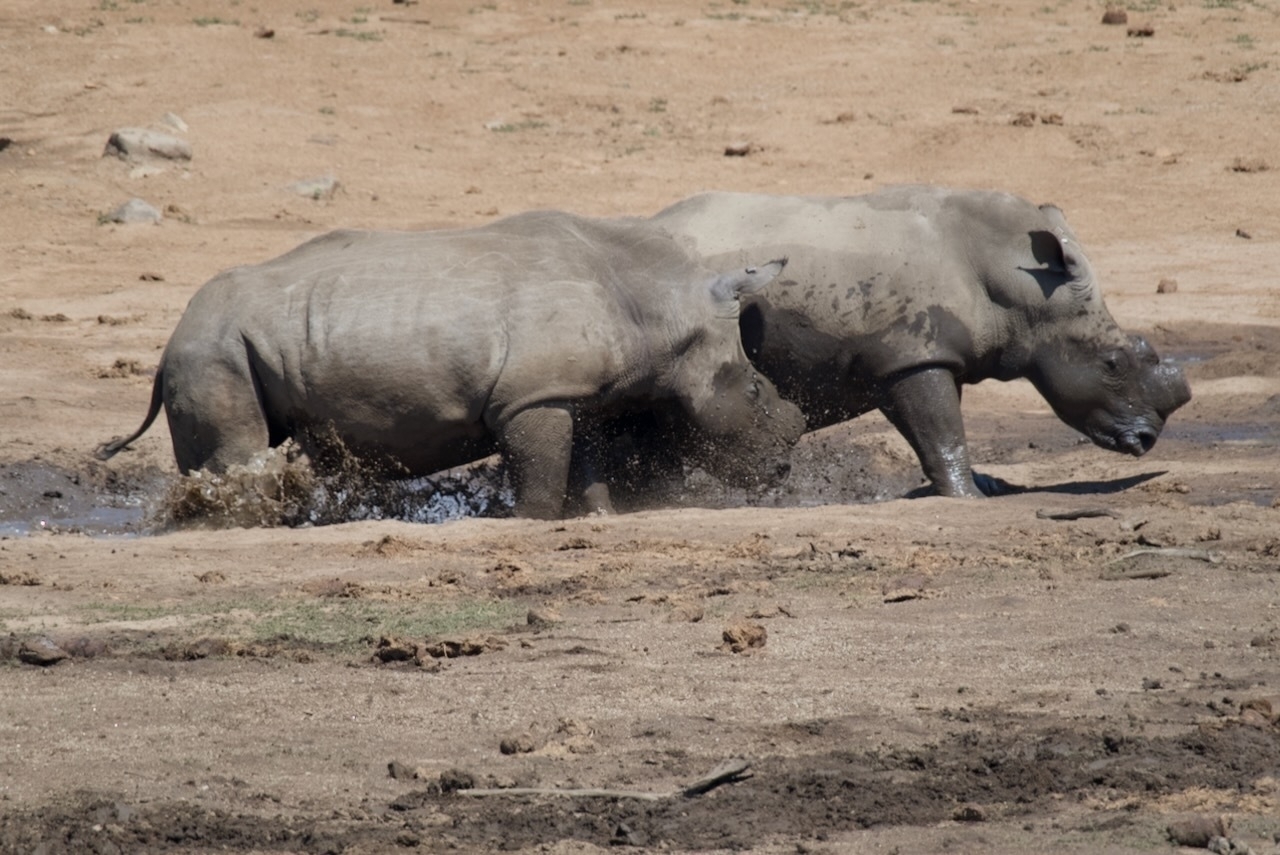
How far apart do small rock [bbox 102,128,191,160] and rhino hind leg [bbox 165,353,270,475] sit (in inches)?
384

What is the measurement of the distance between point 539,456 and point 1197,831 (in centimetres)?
469

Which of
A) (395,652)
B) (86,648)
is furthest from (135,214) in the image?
(395,652)

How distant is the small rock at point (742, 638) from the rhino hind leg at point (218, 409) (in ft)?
10.2

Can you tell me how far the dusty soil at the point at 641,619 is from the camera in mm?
4785

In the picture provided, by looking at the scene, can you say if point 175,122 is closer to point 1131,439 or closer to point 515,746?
point 1131,439

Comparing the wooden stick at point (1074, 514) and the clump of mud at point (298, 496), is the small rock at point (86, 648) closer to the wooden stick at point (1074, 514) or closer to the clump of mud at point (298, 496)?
the clump of mud at point (298, 496)

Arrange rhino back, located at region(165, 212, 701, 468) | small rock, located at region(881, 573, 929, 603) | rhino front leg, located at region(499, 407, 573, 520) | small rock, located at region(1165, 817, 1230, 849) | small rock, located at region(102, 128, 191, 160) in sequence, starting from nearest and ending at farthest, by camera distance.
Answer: small rock, located at region(1165, 817, 1230, 849) → small rock, located at region(881, 573, 929, 603) → rhino back, located at region(165, 212, 701, 468) → rhino front leg, located at region(499, 407, 573, 520) → small rock, located at region(102, 128, 191, 160)

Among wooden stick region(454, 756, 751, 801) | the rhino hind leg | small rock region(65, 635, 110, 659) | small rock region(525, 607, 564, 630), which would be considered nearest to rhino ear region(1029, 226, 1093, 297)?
the rhino hind leg

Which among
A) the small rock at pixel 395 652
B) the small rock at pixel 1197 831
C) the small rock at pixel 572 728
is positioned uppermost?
the small rock at pixel 1197 831

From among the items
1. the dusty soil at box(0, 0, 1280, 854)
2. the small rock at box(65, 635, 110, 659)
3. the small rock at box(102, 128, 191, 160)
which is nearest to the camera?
the dusty soil at box(0, 0, 1280, 854)

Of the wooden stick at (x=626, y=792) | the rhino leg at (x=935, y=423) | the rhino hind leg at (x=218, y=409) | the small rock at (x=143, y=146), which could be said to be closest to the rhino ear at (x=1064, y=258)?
the rhino leg at (x=935, y=423)

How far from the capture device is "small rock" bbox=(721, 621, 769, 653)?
619 cm

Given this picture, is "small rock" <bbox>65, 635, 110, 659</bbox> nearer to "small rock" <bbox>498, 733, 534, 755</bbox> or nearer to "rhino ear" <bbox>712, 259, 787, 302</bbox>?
"small rock" <bbox>498, 733, 534, 755</bbox>

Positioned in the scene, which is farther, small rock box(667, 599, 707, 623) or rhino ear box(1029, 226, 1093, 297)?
rhino ear box(1029, 226, 1093, 297)
